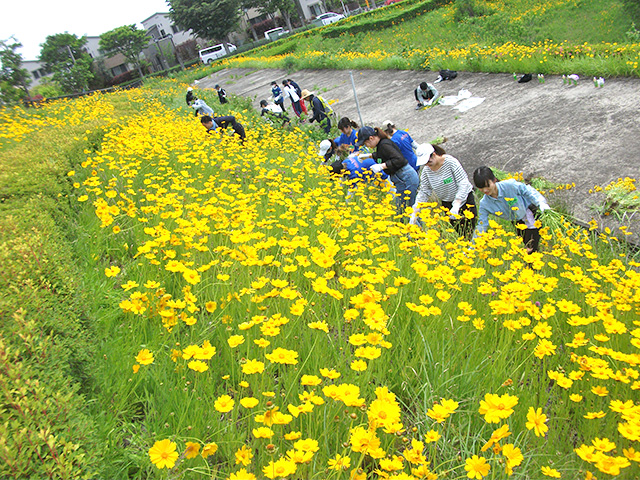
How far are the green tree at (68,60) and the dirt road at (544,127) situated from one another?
4910 centimetres

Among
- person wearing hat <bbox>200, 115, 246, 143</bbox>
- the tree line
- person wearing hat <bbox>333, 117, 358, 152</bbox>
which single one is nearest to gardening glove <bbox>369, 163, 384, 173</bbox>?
person wearing hat <bbox>333, 117, 358, 152</bbox>

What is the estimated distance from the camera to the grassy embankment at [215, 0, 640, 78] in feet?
27.9

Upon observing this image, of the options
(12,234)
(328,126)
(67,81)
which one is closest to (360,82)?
(328,126)

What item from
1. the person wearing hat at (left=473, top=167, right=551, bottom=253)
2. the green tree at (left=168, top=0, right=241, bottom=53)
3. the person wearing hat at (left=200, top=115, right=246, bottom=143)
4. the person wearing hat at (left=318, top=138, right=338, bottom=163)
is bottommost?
the person wearing hat at (left=473, top=167, right=551, bottom=253)

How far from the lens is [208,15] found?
50.2 m

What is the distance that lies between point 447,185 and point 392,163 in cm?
84

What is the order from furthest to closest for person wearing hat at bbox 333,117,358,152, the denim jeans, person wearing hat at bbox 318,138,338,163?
person wearing hat at bbox 318,138,338,163
person wearing hat at bbox 333,117,358,152
the denim jeans

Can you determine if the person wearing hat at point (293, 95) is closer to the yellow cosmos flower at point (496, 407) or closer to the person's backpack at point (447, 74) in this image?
the person's backpack at point (447, 74)

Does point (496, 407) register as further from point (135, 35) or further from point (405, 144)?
point (135, 35)

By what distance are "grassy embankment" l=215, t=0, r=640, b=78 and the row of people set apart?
4.51 meters

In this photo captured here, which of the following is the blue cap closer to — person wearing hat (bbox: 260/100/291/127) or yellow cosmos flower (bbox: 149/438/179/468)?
yellow cosmos flower (bbox: 149/438/179/468)

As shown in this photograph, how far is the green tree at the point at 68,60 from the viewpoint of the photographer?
4756cm

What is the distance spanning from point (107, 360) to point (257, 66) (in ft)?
82.2

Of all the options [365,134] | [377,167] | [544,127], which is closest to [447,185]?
[377,167]
